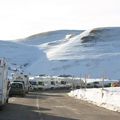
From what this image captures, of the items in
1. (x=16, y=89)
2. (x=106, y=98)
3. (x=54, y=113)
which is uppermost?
(x=16, y=89)

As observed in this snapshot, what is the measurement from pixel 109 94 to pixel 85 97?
12304 millimetres

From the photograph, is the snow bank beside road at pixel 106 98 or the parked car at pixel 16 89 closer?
the snow bank beside road at pixel 106 98

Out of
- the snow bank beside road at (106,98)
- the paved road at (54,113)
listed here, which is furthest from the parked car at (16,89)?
the paved road at (54,113)

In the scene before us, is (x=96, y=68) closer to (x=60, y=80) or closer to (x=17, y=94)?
(x=60, y=80)

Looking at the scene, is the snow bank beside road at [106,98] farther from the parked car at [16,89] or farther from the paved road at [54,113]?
the parked car at [16,89]

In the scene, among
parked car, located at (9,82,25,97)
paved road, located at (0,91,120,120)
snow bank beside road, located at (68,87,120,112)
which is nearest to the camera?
paved road, located at (0,91,120,120)

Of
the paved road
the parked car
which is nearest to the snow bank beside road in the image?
the paved road

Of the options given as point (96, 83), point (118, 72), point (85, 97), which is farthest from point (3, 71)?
point (118, 72)

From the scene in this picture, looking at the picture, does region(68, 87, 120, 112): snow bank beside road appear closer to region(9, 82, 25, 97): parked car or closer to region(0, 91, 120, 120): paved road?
region(0, 91, 120, 120): paved road

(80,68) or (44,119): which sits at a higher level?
(80,68)

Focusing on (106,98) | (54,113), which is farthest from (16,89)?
(54,113)

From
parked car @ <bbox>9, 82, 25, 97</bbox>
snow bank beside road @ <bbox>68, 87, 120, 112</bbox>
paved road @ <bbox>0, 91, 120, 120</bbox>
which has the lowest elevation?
paved road @ <bbox>0, 91, 120, 120</bbox>

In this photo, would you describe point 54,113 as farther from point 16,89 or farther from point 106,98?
point 16,89

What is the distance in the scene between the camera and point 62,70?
19725 cm
